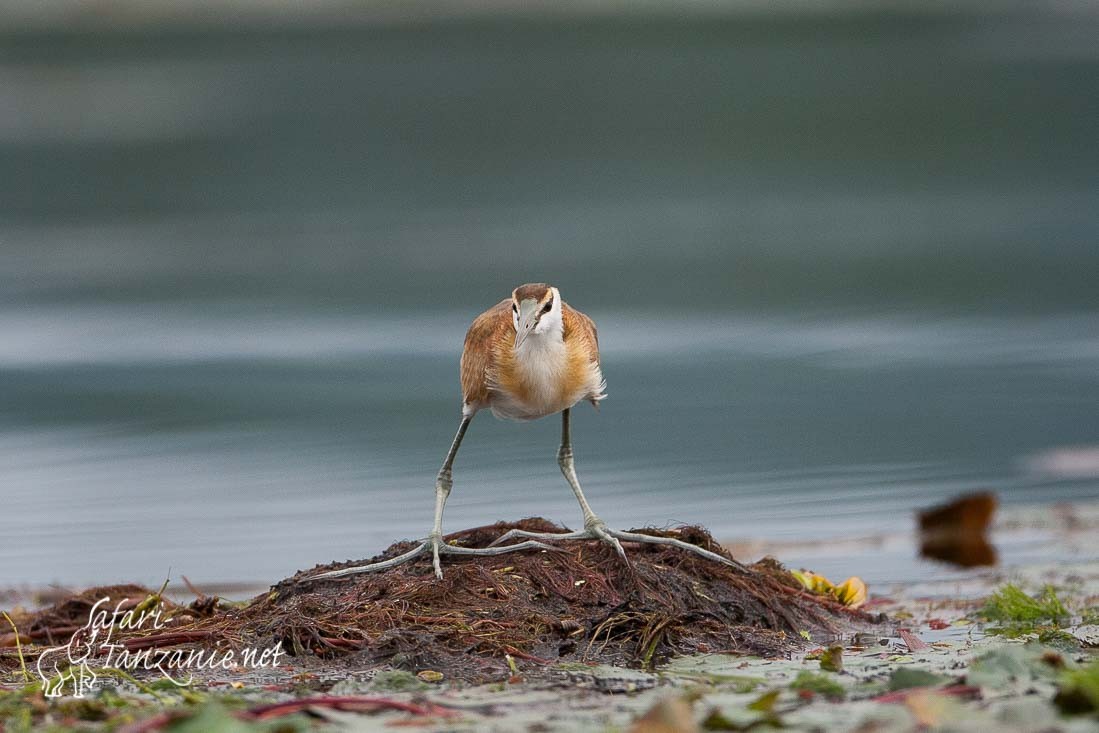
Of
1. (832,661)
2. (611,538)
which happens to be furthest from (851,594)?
(832,661)

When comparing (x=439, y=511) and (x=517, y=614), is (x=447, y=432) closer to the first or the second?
(x=439, y=511)

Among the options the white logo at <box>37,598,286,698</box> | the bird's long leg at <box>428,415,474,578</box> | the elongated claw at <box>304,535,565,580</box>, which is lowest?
the white logo at <box>37,598,286,698</box>

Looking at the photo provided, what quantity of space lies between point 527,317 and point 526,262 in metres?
11.5

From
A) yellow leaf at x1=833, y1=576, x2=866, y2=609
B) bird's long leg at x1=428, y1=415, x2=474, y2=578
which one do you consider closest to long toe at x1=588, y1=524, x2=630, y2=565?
bird's long leg at x1=428, y1=415, x2=474, y2=578

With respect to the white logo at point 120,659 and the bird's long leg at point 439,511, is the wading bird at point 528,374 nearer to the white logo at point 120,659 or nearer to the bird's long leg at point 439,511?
the bird's long leg at point 439,511

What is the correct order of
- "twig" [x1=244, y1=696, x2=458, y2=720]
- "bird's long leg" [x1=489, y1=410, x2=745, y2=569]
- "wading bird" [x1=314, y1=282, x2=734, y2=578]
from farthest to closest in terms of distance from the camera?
"bird's long leg" [x1=489, y1=410, x2=745, y2=569], "wading bird" [x1=314, y1=282, x2=734, y2=578], "twig" [x1=244, y1=696, x2=458, y2=720]

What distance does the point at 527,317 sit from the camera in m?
6.09

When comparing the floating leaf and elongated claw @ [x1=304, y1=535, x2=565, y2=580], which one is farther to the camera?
elongated claw @ [x1=304, y1=535, x2=565, y2=580]

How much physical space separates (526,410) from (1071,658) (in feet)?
7.27

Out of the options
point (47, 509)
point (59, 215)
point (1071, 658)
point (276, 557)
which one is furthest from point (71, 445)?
point (59, 215)

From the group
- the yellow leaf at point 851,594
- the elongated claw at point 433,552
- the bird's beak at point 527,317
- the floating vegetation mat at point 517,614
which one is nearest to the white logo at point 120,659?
the floating vegetation mat at point 517,614

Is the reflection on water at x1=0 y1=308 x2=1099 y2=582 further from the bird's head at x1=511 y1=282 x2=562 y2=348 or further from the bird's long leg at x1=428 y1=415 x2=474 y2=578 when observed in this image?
the bird's head at x1=511 y1=282 x2=562 y2=348

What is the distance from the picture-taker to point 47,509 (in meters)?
9.76

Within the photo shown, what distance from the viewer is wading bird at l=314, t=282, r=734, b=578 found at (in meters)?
6.19
